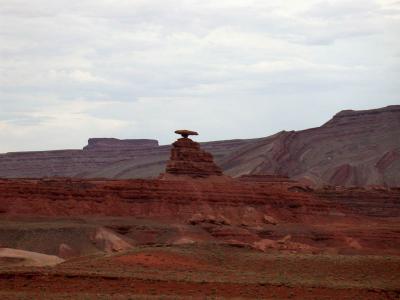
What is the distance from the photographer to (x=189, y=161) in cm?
10319

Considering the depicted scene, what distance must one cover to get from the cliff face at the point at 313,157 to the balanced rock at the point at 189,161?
46724 millimetres

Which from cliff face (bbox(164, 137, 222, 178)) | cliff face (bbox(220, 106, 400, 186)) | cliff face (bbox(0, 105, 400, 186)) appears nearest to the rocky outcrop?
cliff face (bbox(164, 137, 222, 178))

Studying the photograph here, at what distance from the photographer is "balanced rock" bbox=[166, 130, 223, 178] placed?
10250 cm

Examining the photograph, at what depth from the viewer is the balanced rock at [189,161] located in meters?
102

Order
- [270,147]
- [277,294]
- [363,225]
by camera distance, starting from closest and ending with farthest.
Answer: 1. [277,294]
2. [363,225]
3. [270,147]

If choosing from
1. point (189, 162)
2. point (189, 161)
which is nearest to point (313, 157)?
point (189, 161)

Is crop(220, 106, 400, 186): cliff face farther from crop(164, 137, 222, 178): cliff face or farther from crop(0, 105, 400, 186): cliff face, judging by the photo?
crop(164, 137, 222, 178): cliff face

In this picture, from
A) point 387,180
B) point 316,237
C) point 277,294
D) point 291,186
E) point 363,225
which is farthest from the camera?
point 387,180

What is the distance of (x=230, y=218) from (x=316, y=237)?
8513mm

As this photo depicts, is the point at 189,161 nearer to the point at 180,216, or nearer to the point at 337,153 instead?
the point at 180,216

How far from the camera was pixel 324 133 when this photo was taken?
17500 centimetres

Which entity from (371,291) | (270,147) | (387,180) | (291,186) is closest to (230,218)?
(291,186)

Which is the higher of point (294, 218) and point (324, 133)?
point (324, 133)

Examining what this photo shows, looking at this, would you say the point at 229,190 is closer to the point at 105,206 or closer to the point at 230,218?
the point at 230,218
